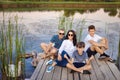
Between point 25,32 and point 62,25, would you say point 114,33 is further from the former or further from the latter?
point 25,32

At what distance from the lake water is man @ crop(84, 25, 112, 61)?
418 mm

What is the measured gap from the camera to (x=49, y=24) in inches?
244

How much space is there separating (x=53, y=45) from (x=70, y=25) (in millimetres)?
592

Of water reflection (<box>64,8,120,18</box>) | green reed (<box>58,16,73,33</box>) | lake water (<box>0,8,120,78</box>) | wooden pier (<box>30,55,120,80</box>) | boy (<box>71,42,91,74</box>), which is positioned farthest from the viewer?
water reflection (<box>64,8,120,18</box>)

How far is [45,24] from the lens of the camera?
6.26m

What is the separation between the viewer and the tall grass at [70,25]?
5953 mm

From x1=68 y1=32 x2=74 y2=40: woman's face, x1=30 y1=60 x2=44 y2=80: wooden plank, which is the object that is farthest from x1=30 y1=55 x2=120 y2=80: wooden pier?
x1=68 y1=32 x2=74 y2=40: woman's face

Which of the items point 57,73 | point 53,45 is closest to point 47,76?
point 57,73

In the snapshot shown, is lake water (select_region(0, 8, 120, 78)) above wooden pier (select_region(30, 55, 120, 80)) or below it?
above

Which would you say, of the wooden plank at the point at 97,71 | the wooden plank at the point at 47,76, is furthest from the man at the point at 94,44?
the wooden plank at the point at 47,76

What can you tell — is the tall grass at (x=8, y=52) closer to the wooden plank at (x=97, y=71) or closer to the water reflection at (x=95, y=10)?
the wooden plank at (x=97, y=71)

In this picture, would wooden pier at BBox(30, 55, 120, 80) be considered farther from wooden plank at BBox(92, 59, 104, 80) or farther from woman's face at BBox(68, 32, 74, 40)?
woman's face at BBox(68, 32, 74, 40)

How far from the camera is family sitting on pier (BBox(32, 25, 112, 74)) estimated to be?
5.05 m

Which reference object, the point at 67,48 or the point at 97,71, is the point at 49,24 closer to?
the point at 67,48
